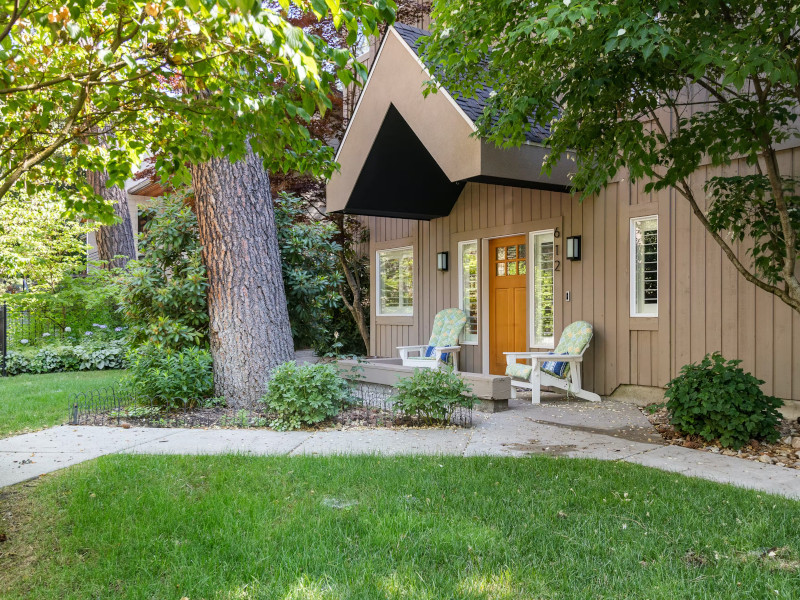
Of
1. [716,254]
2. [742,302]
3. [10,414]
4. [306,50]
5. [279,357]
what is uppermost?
[306,50]

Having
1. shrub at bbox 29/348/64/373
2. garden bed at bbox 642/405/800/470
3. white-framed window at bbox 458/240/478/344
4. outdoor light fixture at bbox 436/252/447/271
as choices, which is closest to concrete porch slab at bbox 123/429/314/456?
garden bed at bbox 642/405/800/470

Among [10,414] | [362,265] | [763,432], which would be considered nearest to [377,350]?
[362,265]

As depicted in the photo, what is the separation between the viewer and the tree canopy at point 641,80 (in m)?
3.87

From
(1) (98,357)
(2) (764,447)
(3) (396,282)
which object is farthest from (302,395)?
(1) (98,357)

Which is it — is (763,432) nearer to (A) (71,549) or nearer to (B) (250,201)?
(A) (71,549)

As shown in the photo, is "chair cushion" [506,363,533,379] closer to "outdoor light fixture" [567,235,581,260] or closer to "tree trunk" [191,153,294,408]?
"outdoor light fixture" [567,235,581,260]

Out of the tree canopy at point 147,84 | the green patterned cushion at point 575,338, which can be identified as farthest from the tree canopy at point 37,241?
the green patterned cushion at point 575,338

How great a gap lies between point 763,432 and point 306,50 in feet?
14.7

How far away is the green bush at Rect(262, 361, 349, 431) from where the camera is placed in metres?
5.57

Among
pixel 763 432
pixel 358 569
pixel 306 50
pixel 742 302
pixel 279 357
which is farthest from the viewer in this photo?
pixel 279 357

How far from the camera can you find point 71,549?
2.80 m

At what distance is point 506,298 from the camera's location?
8.49 m

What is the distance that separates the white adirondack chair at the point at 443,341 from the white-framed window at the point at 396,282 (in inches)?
42.3

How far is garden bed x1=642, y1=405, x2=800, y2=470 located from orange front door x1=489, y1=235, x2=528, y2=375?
3.07m
